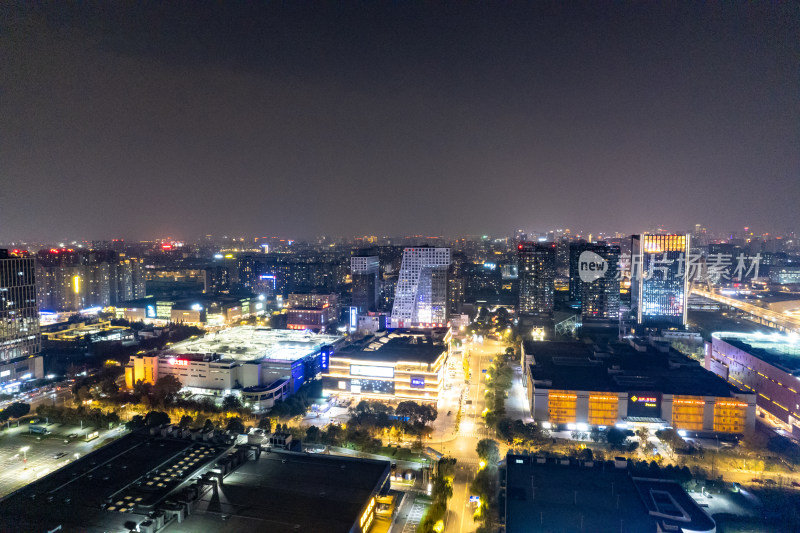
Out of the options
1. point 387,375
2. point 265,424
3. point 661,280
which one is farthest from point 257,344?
point 661,280

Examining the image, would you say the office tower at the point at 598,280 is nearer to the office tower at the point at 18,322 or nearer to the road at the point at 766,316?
the road at the point at 766,316

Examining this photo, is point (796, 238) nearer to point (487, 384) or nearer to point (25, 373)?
point (487, 384)

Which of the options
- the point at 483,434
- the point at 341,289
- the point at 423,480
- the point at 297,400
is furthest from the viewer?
the point at 341,289

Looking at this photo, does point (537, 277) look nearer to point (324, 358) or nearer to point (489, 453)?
point (324, 358)

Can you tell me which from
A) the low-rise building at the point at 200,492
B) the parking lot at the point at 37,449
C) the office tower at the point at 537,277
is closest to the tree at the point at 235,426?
the low-rise building at the point at 200,492

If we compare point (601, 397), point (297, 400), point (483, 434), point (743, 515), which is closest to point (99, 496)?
point (297, 400)
